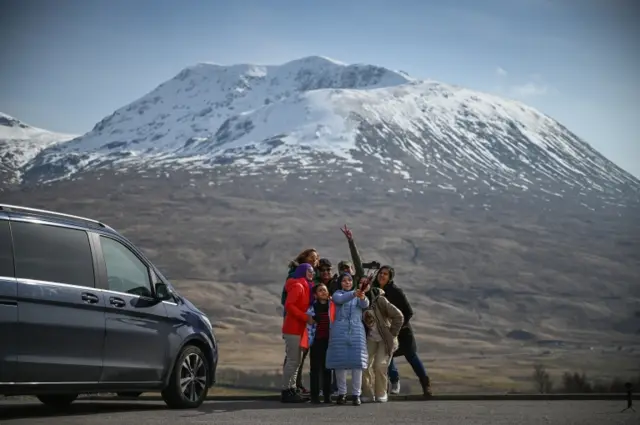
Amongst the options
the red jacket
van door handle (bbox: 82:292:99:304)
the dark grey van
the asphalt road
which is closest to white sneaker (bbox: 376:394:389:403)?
the asphalt road

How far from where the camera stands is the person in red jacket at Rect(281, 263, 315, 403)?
13.5 meters

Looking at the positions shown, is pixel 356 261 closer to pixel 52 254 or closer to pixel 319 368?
pixel 319 368

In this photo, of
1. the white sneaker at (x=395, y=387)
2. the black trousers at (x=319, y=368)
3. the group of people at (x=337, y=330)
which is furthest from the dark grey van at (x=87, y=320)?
the white sneaker at (x=395, y=387)

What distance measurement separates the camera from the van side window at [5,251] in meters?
9.61

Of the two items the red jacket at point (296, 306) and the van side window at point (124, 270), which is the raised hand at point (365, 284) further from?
the van side window at point (124, 270)

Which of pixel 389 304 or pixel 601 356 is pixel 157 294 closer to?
pixel 389 304

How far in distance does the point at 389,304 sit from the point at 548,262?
18479 cm

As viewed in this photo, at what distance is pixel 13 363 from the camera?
377 inches

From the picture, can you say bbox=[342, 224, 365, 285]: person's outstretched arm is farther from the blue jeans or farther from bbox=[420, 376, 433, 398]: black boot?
bbox=[420, 376, 433, 398]: black boot

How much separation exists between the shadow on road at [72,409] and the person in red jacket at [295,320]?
5.72ft

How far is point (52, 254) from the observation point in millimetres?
10266

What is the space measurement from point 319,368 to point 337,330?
60 cm

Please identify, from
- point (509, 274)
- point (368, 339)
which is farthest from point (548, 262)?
point (368, 339)

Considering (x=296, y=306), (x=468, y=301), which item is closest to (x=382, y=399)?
(x=296, y=306)
